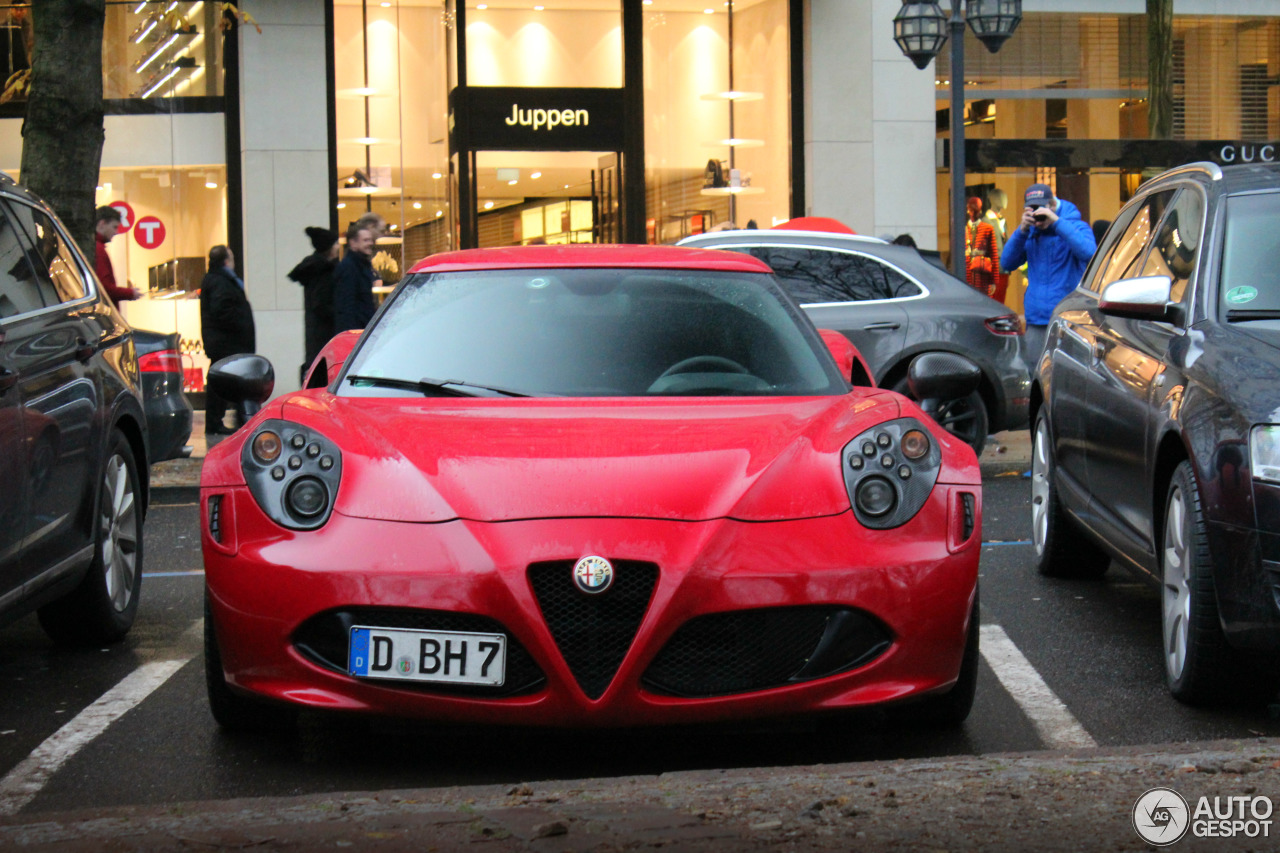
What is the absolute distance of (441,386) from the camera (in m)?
4.72

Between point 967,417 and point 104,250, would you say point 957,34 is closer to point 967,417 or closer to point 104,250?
point 967,417

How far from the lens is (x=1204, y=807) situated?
317 cm

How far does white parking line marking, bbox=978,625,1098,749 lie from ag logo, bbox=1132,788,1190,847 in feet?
3.84

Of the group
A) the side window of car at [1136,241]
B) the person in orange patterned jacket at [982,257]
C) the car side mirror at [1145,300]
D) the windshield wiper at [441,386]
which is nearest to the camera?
the windshield wiper at [441,386]

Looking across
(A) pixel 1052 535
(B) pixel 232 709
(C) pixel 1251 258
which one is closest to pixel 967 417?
(A) pixel 1052 535

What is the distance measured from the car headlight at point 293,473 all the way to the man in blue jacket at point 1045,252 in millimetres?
7812

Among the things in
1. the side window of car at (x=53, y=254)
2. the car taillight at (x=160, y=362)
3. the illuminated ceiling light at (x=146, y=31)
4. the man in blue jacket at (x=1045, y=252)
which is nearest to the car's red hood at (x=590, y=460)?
the side window of car at (x=53, y=254)

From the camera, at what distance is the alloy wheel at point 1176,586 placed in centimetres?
482

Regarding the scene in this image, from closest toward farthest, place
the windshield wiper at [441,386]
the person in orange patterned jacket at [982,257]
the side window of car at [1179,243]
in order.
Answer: the windshield wiper at [441,386] → the side window of car at [1179,243] → the person in orange patterned jacket at [982,257]

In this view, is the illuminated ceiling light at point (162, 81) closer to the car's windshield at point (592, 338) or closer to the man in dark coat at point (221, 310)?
the man in dark coat at point (221, 310)

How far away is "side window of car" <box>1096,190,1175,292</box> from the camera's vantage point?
631cm

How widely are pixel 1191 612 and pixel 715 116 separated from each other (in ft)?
49.9

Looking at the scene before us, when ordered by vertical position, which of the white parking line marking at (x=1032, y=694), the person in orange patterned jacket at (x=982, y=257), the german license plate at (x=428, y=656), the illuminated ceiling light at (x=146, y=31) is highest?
the illuminated ceiling light at (x=146, y=31)

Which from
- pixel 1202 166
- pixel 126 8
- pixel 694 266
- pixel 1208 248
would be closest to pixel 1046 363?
pixel 1202 166
